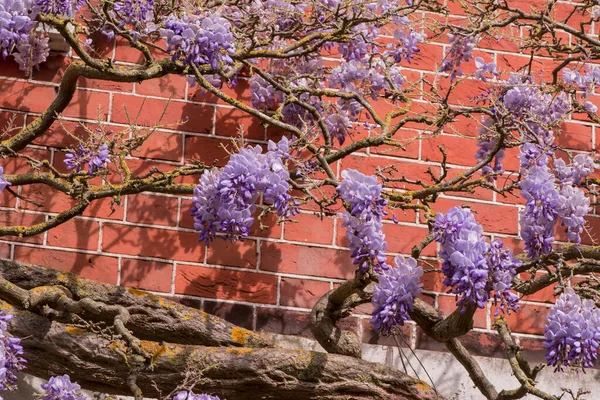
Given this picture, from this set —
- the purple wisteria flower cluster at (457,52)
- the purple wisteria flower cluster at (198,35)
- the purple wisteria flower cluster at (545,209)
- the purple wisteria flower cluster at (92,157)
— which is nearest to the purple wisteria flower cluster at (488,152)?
the purple wisteria flower cluster at (457,52)

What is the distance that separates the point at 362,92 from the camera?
13.6 ft

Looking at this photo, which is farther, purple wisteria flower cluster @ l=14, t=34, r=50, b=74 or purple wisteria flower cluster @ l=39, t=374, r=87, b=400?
purple wisteria flower cluster @ l=14, t=34, r=50, b=74

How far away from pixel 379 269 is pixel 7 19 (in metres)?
1.26

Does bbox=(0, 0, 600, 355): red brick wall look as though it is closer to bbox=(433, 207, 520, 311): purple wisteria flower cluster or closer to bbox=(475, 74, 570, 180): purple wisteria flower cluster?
bbox=(475, 74, 570, 180): purple wisteria flower cluster

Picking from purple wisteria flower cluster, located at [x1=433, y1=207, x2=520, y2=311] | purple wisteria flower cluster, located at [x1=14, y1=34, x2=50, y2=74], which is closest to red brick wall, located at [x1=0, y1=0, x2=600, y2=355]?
purple wisteria flower cluster, located at [x1=14, y1=34, x2=50, y2=74]

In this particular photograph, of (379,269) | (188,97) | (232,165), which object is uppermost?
(188,97)

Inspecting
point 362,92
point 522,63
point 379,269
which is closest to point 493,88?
point 522,63

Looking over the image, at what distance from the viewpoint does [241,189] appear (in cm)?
311

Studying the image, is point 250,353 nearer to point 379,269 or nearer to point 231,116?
point 379,269

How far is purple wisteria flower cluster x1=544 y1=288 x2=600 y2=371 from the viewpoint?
311cm

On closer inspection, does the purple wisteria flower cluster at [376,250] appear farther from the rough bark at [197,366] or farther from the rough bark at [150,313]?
the rough bark at [150,313]

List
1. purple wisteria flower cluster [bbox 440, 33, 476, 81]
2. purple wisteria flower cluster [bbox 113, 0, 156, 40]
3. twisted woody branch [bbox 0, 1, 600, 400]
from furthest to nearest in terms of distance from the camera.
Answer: purple wisteria flower cluster [bbox 440, 33, 476, 81] < purple wisteria flower cluster [bbox 113, 0, 156, 40] < twisted woody branch [bbox 0, 1, 600, 400]

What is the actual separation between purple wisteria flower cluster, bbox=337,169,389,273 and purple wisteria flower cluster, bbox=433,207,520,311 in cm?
17

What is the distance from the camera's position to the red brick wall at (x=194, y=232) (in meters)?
4.01
